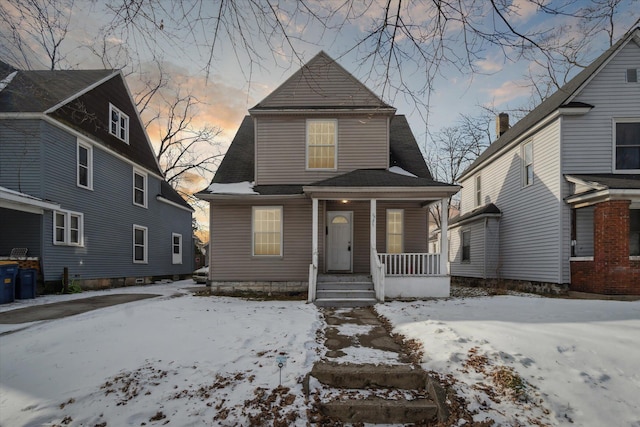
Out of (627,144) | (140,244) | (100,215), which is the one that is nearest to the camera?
(627,144)

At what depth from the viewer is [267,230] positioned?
10914 mm

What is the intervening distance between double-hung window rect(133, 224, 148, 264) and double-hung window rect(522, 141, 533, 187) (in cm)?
1640

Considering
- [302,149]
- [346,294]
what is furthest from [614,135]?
[302,149]

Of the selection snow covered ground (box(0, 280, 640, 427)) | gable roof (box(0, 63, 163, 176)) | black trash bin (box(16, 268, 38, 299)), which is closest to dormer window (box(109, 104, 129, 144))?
gable roof (box(0, 63, 163, 176))

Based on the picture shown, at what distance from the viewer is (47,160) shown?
400 inches

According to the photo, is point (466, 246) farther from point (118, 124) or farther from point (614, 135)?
point (118, 124)

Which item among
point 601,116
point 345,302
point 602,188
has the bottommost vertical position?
point 345,302

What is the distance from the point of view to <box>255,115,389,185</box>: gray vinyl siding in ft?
37.1

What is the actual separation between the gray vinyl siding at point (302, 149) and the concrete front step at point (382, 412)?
338 inches

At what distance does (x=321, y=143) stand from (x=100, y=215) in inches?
352

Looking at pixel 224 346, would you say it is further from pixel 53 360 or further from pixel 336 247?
pixel 336 247

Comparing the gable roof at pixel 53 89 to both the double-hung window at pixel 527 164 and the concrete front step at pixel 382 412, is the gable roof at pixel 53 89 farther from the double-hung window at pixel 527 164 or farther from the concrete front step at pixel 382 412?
the double-hung window at pixel 527 164

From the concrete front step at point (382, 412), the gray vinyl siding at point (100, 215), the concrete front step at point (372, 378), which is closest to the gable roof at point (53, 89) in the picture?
the gray vinyl siding at point (100, 215)

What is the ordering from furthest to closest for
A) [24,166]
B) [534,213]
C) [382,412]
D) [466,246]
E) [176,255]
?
[176,255]
[466,246]
[534,213]
[24,166]
[382,412]
